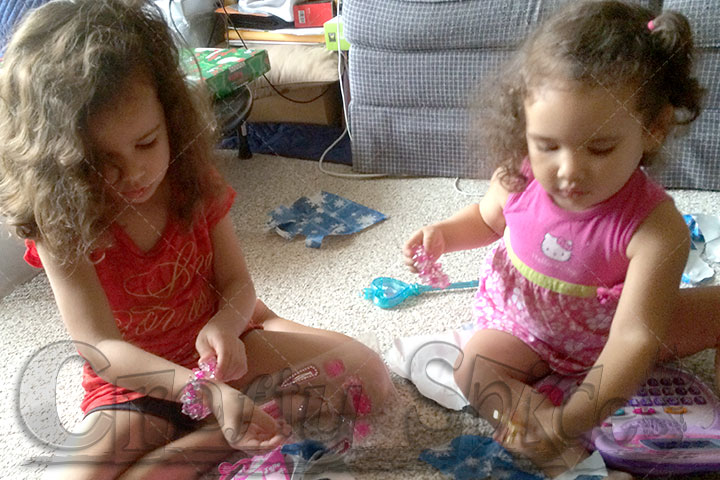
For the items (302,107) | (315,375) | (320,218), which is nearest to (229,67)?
(302,107)

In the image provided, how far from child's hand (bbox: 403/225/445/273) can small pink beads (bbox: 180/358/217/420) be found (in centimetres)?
21

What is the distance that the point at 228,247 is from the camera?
0.59 metres

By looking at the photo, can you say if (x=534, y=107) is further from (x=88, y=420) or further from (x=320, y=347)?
(x=88, y=420)

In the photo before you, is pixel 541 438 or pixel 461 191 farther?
pixel 461 191

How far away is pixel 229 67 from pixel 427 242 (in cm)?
49

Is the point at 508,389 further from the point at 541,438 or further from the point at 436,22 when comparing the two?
the point at 436,22

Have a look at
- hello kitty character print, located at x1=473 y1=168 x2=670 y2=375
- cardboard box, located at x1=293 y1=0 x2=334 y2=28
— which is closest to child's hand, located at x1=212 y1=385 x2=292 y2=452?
hello kitty character print, located at x1=473 y1=168 x2=670 y2=375

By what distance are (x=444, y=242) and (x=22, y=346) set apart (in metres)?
0.51

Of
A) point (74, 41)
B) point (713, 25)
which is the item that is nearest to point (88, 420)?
point (74, 41)

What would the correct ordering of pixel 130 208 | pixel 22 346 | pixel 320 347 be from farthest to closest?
1. pixel 22 346
2. pixel 320 347
3. pixel 130 208

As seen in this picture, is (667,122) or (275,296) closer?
(667,122)

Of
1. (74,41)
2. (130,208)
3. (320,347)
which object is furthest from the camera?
(320,347)

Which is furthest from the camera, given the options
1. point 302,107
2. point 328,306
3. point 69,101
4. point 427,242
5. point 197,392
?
point 302,107

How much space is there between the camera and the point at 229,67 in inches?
36.2
